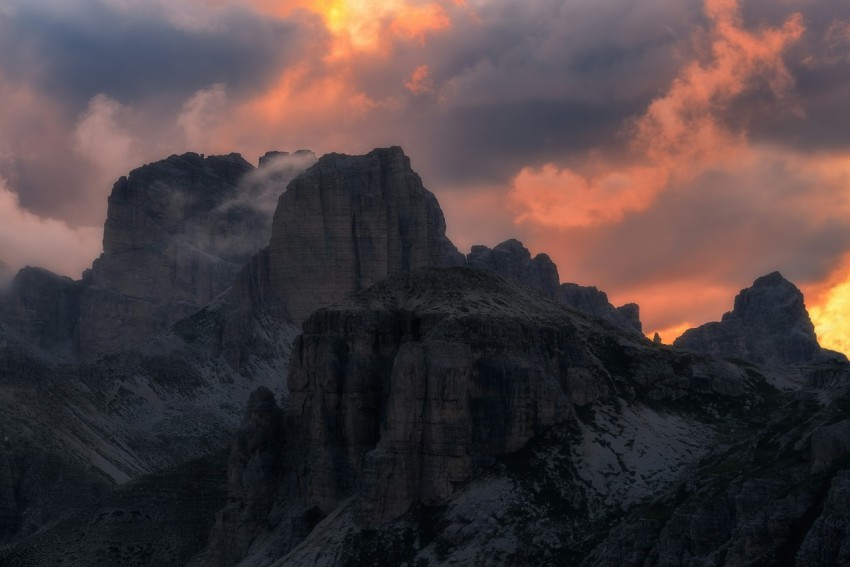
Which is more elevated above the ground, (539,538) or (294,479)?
(294,479)

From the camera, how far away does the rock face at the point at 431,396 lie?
133500mm

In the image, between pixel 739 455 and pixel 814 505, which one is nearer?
pixel 814 505

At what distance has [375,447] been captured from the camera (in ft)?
468

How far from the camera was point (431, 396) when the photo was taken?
134 metres

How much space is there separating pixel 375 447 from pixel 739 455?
136ft

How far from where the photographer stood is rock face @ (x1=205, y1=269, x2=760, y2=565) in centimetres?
13350

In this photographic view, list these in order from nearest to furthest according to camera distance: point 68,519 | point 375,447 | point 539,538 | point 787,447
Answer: point 787,447, point 539,538, point 375,447, point 68,519

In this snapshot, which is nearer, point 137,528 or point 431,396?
point 431,396

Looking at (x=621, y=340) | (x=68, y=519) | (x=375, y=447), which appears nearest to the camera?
(x=375, y=447)

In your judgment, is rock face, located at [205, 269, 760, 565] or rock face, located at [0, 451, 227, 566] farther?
rock face, located at [0, 451, 227, 566]

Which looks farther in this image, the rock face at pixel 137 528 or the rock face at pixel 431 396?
the rock face at pixel 137 528

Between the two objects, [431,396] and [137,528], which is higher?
[431,396]

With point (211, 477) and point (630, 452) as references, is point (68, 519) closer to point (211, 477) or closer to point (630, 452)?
point (211, 477)

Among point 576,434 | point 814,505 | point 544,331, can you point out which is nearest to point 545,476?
point 576,434
